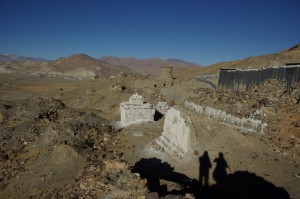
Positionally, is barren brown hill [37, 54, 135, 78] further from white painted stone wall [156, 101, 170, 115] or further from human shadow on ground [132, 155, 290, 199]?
human shadow on ground [132, 155, 290, 199]

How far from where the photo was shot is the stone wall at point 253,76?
1869cm

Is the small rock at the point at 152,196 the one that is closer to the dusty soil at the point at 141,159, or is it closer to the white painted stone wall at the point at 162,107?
the dusty soil at the point at 141,159

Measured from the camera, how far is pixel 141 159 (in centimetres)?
1525

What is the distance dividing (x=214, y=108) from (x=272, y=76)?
5.12 meters

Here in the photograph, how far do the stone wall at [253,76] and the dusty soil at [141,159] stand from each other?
1154 mm

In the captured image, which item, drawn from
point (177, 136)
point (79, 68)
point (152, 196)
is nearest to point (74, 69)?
point (79, 68)

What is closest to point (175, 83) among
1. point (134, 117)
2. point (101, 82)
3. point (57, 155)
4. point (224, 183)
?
point (134, 117)

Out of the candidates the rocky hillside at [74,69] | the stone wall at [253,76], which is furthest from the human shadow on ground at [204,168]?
the rocky hillside at [74,69]

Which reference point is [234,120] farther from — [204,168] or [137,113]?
[137,113]

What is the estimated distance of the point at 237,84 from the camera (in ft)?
78.0

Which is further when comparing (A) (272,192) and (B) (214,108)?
(B) (214,108)

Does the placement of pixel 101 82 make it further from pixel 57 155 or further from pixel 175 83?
pixel 57 155

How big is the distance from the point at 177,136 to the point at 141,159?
214 centimetres

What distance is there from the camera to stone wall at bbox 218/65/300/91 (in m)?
18.7
